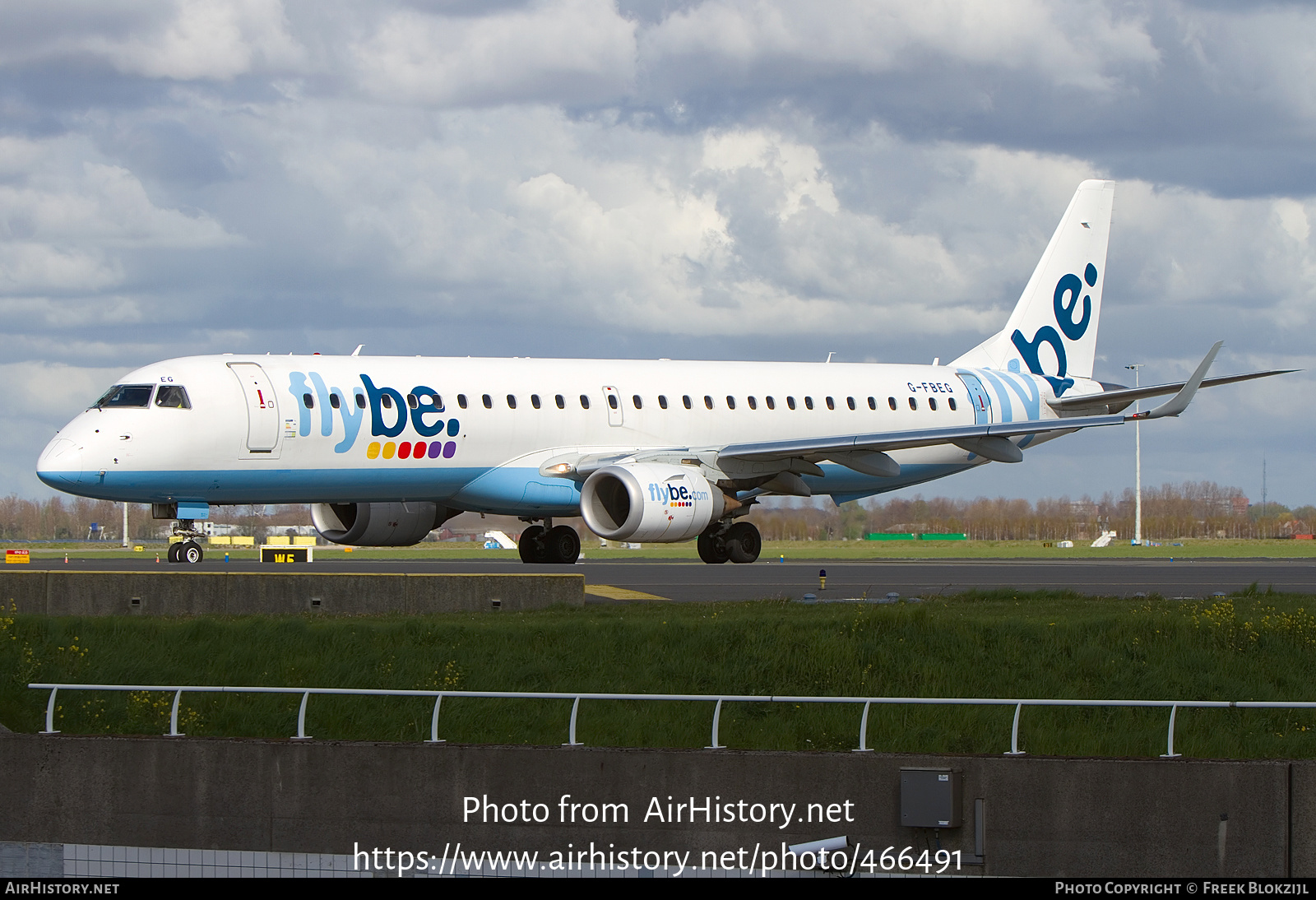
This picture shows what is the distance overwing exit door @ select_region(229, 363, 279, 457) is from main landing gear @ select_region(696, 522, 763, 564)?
10.5 meters

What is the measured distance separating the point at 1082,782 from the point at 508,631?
900 centimetres

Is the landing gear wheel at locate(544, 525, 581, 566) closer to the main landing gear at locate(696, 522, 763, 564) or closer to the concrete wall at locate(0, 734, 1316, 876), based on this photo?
the main landing gear at locate(696, 522, 763, 564)

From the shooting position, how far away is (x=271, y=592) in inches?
1030

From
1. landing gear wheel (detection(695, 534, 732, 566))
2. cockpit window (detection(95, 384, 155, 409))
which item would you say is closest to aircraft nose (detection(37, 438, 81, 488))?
cockpit window (detection(95, 384, 155, 409))

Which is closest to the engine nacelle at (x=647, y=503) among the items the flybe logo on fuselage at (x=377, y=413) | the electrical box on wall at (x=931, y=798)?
the flybe logo on fuselage at (x=377, y=413)

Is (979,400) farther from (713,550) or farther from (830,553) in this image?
(830,553)

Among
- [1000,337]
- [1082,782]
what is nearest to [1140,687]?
[1082,782]

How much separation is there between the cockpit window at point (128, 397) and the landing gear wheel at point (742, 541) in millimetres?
13361

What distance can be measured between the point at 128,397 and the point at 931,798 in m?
20.3

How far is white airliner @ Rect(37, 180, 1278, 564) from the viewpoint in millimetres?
30938

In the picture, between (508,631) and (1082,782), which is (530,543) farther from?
(1082,782)

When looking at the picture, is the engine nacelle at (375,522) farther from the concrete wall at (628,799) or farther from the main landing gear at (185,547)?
the concrete wall at (628,799)

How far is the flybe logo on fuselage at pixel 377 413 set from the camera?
105ft

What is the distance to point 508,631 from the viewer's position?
2239cm
